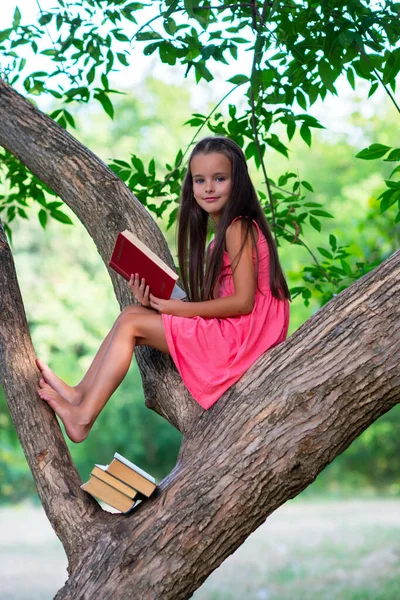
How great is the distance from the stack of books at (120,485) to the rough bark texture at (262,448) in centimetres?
5

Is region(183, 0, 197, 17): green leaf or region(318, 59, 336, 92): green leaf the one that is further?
region(318, 59, 336, 92): green leaf

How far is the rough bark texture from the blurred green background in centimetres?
1119

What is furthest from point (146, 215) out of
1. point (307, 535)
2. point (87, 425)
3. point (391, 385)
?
A: point (307, 535)

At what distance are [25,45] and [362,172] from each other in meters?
15.6

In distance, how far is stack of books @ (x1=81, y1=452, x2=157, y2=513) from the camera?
9.02 feet

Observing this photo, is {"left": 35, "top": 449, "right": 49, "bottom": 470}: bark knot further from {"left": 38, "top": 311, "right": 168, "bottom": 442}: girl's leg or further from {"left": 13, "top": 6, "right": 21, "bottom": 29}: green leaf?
{"left": 13, "top": 6, "right": 21, "bottom": 29}: green leaf

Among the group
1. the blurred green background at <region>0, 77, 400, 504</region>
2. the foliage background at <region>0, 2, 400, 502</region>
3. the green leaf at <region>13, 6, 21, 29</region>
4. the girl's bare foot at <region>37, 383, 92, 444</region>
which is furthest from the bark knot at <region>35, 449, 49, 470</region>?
the blurred green background at <region>0, 77, 400, 504</region>

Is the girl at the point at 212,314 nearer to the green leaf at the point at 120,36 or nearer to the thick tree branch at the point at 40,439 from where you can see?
the thick tree branch at the point at 40,439

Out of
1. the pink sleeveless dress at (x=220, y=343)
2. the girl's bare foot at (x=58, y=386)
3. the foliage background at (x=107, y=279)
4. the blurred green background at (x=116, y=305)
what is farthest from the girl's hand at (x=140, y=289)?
the blurred green background at (x=116, y=305)

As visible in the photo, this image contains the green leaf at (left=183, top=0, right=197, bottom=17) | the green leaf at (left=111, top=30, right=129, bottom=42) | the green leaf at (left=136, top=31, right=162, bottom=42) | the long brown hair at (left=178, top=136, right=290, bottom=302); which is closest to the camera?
the green leaf at (left=183, top=0, right=197, bottom=17)

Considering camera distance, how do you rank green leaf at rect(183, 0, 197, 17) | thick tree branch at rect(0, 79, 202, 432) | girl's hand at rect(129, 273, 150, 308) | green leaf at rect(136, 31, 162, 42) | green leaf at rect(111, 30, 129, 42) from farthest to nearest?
green leaf at rect(111, 30, 129, 42) → green leaf at rect(136, 31, 162, 42) → thick tree branch at rect(0, 79, 202, 432) → girl's hand at rect(129, 273, 150, 308) → green leaf at rect(183, 0, 197, 17)

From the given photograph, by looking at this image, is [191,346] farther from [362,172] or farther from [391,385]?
[362,172]

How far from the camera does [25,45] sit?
14.1ft

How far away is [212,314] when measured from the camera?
10.1 ft
